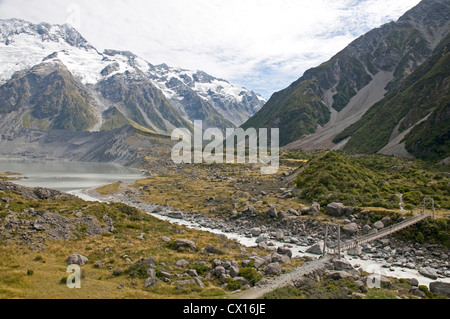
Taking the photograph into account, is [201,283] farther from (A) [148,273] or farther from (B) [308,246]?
(B) [308,246]

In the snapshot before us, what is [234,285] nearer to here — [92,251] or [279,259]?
[279,259]

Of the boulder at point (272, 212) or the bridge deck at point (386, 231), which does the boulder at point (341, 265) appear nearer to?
the bridge deck at point (386, 231)

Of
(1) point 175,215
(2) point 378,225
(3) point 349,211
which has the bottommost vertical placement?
(1) point 175,215

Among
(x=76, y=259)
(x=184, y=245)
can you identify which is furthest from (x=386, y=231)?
(x=76, y=259)

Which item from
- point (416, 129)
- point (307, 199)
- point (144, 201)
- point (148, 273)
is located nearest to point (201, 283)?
point (148, 273)

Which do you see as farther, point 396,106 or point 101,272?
point 396,106

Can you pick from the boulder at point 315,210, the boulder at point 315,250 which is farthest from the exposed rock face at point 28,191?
the boulder at point 315,210
